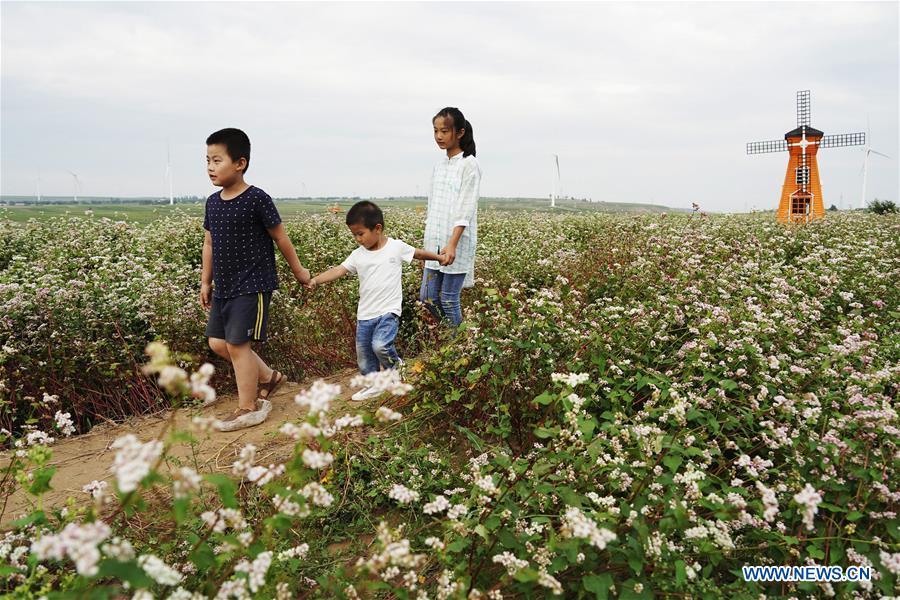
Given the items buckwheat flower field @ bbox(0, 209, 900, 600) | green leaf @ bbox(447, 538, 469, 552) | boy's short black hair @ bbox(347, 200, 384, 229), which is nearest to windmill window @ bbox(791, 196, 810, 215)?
buckwheat flower field @ bbox(0, 209, 900, 600)

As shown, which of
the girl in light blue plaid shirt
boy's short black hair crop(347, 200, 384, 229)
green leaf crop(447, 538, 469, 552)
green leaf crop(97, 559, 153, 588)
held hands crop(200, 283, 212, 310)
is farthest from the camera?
the girl in light blue plaid shirt

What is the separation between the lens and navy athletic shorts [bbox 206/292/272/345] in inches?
174

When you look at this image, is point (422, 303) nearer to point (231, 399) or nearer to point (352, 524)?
point (231, 399)

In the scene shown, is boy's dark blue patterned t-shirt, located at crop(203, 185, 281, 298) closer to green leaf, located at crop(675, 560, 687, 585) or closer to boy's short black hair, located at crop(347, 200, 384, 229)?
boy's short black hair, located at crop(347, 200, 384, 229)

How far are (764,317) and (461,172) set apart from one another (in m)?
2.81

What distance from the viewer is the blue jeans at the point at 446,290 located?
5.46m

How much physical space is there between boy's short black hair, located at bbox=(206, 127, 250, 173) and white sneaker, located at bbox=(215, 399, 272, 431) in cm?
205

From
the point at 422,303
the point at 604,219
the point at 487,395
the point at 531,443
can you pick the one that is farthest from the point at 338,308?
the point at 604,219

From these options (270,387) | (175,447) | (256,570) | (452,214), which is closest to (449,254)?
(452,214)

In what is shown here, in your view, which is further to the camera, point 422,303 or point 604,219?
point 604,219

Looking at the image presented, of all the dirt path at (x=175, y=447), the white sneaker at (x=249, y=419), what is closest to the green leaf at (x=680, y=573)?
the dirt path at (x=175, y=447)

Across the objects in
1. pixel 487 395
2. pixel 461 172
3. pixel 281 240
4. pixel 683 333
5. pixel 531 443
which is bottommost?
pixel 531 443

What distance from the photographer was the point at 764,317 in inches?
165

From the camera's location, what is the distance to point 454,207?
5.31 metres
